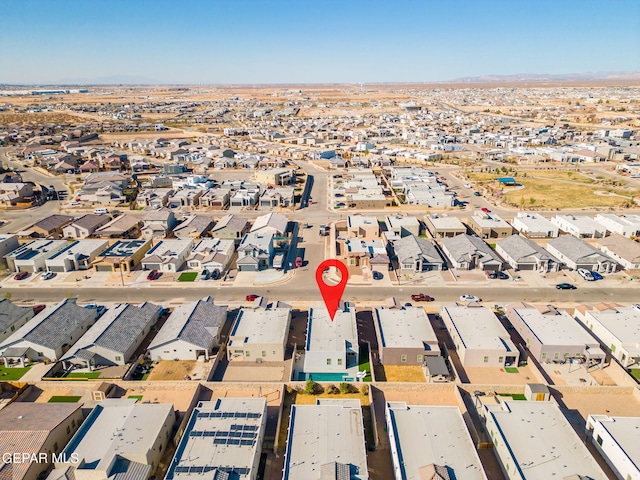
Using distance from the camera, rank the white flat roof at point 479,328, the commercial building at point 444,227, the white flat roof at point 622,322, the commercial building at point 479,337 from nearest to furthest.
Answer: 1. the commercial building at point 479,337
2. the white flat roof at point 479,328
3. the white flat roof at point 622,322
4. the commercial building at point 444,227

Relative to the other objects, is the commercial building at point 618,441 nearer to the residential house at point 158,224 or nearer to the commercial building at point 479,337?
the commercial building at point 479,337

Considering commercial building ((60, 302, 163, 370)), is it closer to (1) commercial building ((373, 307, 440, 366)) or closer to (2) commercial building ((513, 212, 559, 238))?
(1) commercial building ((373, 307, 440, 366))

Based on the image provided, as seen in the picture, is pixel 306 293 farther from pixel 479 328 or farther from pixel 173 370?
pixel 479 328

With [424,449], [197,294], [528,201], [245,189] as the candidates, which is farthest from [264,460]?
[528,201]

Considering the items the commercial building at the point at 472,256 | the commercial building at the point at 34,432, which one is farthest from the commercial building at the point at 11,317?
the commercial building at the point at 472,256

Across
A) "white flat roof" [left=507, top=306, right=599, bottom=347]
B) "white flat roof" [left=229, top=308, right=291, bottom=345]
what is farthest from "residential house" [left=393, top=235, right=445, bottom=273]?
"white flat roof" [left=229, top=308, right=291, bottom=345]

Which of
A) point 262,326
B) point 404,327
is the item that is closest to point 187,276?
point 262,326

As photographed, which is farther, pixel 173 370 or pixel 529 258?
pixel 529 258
